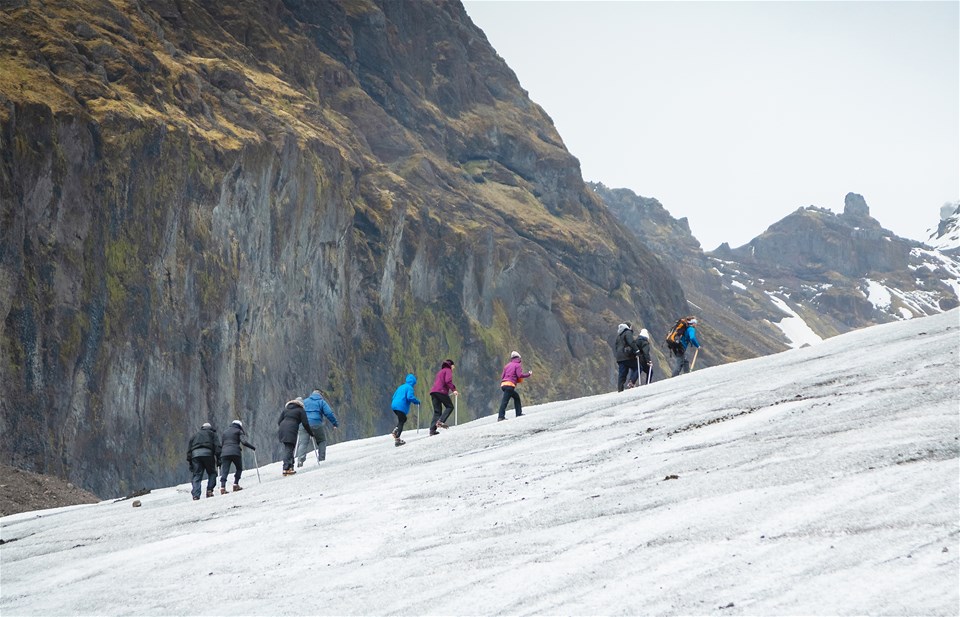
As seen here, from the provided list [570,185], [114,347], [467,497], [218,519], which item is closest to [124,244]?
[114,347]

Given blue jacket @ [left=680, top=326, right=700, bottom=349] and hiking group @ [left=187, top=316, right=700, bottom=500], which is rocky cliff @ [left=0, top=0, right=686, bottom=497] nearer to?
hiking group @ [left=187, top=316, right=700, bottom=500]

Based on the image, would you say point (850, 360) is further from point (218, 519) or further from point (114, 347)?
Result: point (114, 347)

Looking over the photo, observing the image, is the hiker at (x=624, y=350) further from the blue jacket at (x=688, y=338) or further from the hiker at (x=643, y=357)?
the blue jacket at (x=688, y=338)

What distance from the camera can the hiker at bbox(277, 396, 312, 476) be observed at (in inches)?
972

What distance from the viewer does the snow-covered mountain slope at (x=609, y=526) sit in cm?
913

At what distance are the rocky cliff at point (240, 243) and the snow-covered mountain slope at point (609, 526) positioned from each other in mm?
36057

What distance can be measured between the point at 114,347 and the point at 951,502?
55.2m

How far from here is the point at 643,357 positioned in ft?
98.8

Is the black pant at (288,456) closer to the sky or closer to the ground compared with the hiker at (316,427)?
closer to the ground

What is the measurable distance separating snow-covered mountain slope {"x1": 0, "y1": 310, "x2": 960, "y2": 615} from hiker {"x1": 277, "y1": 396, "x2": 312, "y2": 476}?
10.6ft

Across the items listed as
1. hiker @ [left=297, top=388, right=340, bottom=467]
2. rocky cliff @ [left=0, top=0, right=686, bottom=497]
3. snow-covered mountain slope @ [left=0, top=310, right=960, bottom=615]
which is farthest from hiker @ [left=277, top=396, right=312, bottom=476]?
rocky cliff @ [left=0, top=0, right=686, bottom=497]

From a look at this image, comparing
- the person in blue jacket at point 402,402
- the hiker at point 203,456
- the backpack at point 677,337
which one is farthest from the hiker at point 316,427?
Result: the backpack at point 677,337

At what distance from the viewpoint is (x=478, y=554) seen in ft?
38.4

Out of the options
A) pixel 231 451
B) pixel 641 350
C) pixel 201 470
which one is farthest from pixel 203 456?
pixel 641 350
